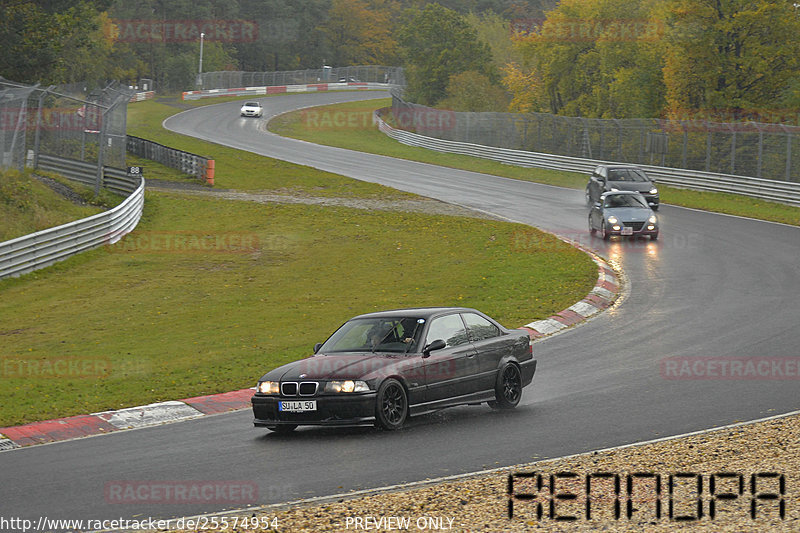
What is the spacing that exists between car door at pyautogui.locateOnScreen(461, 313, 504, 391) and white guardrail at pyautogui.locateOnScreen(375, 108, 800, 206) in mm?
25926

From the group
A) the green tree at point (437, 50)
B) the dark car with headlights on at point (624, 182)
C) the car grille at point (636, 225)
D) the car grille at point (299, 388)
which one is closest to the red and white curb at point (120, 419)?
the car grille at point (299, 388)

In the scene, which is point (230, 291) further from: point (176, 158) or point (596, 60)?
point (596, 60)

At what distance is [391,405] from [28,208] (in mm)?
17677

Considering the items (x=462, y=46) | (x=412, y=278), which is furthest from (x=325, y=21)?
(x=412, y=278)

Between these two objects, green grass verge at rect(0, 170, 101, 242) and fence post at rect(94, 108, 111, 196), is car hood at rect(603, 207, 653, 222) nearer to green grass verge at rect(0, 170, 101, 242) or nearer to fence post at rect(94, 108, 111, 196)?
fence post at rect(94, 108, 111, 196)

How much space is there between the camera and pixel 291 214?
3353cm

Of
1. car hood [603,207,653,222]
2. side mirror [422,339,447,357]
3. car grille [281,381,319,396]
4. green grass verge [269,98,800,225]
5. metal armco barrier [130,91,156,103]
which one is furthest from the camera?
metal armco barrier [130,91,156,103]

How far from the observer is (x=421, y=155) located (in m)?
57.2

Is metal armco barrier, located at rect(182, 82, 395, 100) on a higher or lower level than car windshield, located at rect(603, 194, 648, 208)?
higher

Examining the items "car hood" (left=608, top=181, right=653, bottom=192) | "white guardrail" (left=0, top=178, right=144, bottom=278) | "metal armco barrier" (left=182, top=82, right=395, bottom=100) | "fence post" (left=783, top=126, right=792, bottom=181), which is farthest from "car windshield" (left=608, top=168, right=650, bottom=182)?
"metal armco barrier" (left=182, top=82, right=395, bottom=100)

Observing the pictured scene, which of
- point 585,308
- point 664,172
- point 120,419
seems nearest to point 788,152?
point 664,172

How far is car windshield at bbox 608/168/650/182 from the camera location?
3453cm

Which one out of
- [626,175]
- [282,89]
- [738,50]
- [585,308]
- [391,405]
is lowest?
[585,308]

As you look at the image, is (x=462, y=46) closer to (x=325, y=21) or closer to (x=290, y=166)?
(x=290, y=166)
